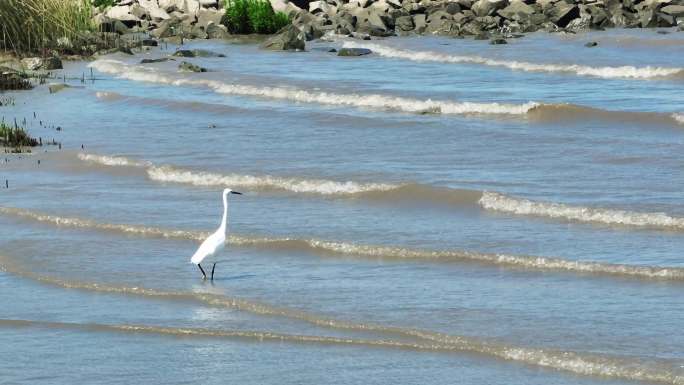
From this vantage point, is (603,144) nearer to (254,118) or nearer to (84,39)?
(254,118)

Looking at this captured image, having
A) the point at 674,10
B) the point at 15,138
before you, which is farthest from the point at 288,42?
the point at 15,138

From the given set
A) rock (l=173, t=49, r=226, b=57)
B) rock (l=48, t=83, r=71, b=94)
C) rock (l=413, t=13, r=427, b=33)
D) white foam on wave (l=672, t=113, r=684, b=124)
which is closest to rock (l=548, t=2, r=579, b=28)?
rock (l=413, t=13, r=427, b=33)

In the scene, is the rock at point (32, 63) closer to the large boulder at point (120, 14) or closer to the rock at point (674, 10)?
the large boulder at point (120, 14)

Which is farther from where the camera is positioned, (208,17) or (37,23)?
(208,17)

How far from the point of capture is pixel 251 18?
4103 cm

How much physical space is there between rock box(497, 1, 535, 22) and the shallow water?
1368 cm

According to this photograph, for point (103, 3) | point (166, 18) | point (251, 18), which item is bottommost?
point (166, 18)

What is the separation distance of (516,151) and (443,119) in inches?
151

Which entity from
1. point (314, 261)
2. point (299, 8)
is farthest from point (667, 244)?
point (299, 8)

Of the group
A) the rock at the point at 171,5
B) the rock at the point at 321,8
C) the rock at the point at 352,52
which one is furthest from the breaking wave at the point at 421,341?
the rock at the point at 171,5

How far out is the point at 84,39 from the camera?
35844mm

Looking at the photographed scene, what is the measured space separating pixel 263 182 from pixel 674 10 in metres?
25.3

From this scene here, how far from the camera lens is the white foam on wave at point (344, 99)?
928 inches

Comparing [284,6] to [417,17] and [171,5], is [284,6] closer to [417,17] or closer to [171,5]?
[171,5]
